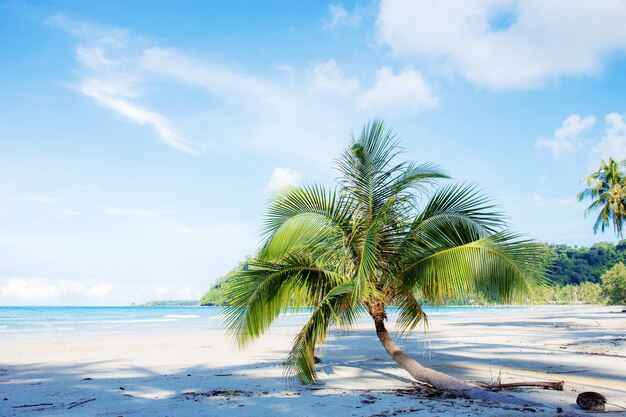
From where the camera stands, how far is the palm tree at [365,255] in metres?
7.11

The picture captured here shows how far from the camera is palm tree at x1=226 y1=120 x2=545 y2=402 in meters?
7.11

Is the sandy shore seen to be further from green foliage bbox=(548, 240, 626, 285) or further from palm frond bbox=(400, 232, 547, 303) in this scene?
green foliage bbox=(548, 240, 626, 285)

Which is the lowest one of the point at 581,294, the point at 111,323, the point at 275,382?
the point at 111,323

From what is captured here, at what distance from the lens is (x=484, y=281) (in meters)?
6.91

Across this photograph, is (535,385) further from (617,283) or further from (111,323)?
(617,283)

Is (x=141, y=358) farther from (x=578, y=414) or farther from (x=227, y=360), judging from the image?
(x=578, y=414)

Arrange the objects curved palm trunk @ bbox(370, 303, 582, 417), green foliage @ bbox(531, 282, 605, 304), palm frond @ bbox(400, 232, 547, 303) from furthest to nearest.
Answer: green foliage @ bbox(531, 282, 605, 304) → palm frond @ bbox(400, 232, 547, 303) → curved palm trunk @ bbox(370, 303, 582, 417)

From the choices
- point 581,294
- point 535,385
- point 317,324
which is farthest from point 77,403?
point 581,294

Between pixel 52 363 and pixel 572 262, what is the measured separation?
120812mm

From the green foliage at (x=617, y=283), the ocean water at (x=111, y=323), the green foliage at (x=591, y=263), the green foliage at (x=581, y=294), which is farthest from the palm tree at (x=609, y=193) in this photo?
the green foliage at (x=591, y=263)

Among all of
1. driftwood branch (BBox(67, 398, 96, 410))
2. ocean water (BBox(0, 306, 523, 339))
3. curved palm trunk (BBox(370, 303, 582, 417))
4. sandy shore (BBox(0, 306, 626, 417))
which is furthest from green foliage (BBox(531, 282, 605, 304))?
driftwood branch (BBox(67, 398, 96, 410))

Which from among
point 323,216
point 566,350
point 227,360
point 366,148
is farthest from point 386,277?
point 566,350

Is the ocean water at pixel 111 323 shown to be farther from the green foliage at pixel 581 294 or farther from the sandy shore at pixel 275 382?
the green foliage at pixel 581 294

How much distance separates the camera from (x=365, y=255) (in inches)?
267
